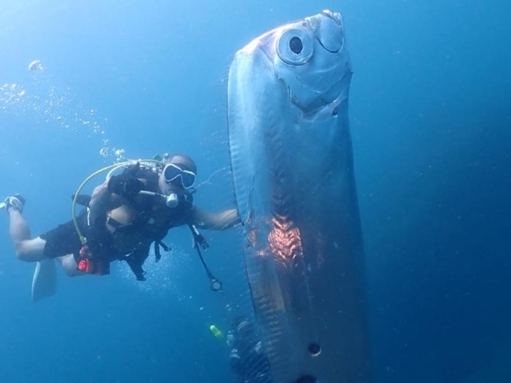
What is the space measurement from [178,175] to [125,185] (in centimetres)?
62

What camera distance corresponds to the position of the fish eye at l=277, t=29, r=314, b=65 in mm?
1487

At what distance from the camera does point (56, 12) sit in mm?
32969

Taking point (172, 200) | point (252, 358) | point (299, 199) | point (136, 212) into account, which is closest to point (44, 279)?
point (136, 212)

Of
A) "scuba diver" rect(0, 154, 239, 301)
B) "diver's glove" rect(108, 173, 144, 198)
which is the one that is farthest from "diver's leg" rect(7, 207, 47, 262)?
"diver's glove" rect(108, 173, 144, 198)

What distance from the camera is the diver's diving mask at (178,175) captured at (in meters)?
5.25

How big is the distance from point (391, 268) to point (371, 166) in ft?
31.1

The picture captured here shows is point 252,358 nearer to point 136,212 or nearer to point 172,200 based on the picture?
point 172,200

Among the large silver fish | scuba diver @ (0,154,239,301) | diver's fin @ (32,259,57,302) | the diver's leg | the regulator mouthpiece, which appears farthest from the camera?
diver's fin @ (32,259,57,302)

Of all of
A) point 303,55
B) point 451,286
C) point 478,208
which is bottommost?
point 451,286

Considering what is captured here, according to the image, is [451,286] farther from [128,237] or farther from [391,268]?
[128,237]

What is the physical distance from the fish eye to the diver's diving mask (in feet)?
12.7

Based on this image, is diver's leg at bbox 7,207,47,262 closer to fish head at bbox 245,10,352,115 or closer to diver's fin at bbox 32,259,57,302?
diver's fin at bbox 32,259,57,302

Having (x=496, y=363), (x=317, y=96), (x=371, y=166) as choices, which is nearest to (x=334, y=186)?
(x=317, y=96)

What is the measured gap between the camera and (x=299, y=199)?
145 cm
